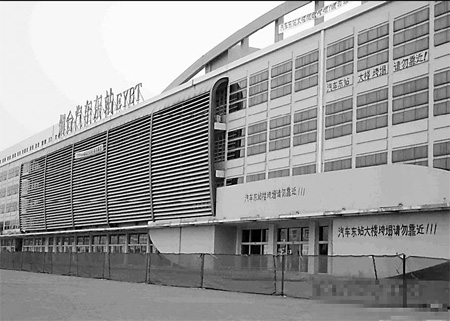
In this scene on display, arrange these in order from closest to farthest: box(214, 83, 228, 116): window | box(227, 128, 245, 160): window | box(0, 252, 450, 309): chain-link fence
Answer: box(0, 252, 450, 309): chain-link fence
box(227, 128, 245, 160): window
box(214, 83, 228, 116): window

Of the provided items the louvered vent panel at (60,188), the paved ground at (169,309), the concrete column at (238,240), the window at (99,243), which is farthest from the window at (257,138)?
the louvered vent panel at (60,188)

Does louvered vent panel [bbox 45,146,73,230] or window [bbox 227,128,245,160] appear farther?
louvered vent panel [bbox 45,146,73,230]

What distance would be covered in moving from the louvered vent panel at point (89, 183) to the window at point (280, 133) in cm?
2105

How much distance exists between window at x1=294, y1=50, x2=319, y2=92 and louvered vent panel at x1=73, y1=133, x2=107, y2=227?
940 inches

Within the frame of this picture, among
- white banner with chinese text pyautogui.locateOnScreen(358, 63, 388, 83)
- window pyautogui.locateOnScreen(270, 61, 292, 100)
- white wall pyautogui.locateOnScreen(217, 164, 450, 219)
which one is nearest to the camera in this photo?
white wall pyautogui.locateOnScreen(217, 164, 450, 219)

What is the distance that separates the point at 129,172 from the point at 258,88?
16.2 m

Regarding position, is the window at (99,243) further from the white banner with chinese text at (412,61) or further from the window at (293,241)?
the white banner with chinese text at (412,61)

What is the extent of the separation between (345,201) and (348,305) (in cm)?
1664

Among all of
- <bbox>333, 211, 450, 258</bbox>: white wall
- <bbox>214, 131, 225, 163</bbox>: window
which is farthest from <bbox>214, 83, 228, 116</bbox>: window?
<bbox>333, 211, 450, 258</bbox>: white wall

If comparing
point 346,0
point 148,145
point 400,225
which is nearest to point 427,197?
point 400,225

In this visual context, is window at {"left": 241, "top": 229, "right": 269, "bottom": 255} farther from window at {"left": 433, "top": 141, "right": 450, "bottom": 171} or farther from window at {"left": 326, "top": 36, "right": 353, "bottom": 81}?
window at {"left": 433, "top": 141, "right": 450, "bottom": 171}

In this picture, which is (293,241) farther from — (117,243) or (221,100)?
(117,243)

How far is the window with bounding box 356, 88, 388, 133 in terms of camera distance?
26.6 meters

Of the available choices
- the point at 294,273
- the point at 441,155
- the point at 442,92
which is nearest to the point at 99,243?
the point at 441,155
